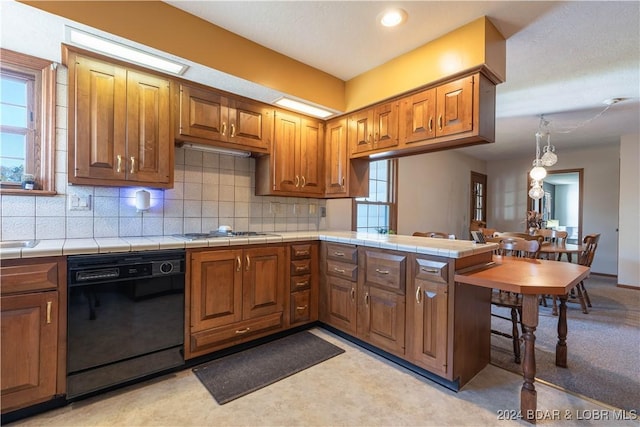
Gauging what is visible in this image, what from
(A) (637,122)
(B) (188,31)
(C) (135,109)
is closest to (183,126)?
(C) (135,109)

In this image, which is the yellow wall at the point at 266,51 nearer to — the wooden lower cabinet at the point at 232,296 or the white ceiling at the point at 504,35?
the white ceiling at the point at 504,35

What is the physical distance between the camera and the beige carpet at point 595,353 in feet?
6.27

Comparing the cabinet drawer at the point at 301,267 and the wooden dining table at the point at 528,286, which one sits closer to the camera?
the wooden dining table at the point at 528,286

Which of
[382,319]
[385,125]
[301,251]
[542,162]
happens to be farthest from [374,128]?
[542,162]

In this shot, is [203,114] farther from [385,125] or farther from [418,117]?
[418,117]

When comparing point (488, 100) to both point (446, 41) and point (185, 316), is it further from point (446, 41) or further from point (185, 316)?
point (185, 316)

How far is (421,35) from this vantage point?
2252 mm

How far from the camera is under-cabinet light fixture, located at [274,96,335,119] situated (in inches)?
109

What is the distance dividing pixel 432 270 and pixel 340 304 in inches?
38.7

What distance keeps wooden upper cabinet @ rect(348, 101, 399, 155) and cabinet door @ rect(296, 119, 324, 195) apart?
0.39m

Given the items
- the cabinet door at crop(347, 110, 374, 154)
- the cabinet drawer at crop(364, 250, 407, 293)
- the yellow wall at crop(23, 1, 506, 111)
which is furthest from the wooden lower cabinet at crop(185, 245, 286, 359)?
the yellow wall at crop(23, 1, 506, 111)

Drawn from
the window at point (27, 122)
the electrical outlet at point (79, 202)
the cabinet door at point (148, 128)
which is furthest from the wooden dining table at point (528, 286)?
the window at point (27, 122)

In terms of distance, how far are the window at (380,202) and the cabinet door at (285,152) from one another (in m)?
1.49

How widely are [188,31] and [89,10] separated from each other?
1.86ft
